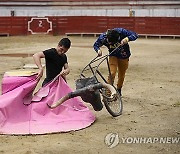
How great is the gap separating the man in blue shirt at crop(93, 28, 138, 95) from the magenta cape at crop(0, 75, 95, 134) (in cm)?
83

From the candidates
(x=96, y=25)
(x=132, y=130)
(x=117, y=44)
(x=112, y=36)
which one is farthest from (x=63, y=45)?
(x=96, y=25)

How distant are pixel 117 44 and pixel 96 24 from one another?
54.6ft

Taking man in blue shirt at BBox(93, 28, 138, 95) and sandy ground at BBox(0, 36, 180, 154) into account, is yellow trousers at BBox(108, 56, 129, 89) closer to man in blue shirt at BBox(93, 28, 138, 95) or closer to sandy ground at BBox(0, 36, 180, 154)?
man in blue shirt at BBox(93, 28, 138, 95)

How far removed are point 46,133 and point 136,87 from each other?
3362 millimetres

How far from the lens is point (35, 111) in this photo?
16.0 ft

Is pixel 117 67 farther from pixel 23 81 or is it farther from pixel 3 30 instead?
pixel 3 30

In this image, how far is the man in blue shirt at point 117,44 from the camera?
17.9 ft

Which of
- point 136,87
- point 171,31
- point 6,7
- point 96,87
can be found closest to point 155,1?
point 171,31

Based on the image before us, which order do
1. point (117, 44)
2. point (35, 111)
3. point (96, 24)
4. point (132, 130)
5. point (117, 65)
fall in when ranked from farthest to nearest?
point (96, 24)
point (117, 65)
point (117, 44)
point (35, 111)
point (132, 130)

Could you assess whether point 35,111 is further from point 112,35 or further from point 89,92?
point 112,35

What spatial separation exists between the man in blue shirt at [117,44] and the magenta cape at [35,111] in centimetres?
83

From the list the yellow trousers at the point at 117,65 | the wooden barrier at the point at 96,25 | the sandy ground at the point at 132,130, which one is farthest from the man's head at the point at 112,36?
the wooden barrier at the point at 96,25

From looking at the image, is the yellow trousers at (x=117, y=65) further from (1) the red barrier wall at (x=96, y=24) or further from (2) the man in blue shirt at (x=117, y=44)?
(1) the red barrier wall at (x=96, y=24)

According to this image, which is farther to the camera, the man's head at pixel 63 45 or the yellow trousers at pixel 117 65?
the yellow trousers at pixel 117 65
